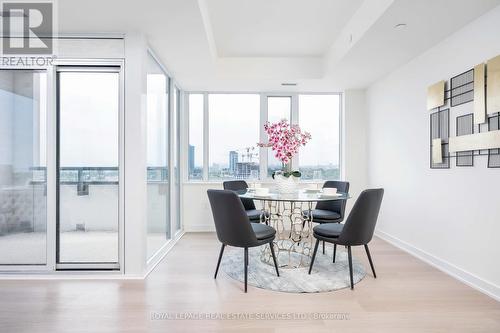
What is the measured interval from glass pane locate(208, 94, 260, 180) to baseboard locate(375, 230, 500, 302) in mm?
2602

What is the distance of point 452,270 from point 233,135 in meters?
3.72

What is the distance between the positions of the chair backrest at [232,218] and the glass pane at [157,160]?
3.55 feet

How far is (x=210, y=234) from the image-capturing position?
4867 mm

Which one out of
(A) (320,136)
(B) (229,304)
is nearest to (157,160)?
(B) (229,304)

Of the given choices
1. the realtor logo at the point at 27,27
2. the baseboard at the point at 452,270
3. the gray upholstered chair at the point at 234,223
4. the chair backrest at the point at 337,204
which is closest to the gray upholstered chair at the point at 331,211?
the chair backrest at the point at 337,204

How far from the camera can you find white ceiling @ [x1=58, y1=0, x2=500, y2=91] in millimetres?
2518

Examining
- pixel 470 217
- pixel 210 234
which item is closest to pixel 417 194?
pixel 470 217

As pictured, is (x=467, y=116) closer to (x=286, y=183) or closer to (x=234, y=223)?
(x=286, y=183)

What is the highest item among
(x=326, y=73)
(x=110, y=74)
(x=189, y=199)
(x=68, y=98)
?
(x=326, y=73)

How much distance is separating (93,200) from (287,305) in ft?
7.30

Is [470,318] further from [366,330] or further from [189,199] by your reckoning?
[189,199]

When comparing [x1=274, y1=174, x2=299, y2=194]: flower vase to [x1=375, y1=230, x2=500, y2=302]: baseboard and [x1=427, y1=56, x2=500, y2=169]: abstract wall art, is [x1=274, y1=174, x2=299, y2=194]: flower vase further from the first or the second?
[x1=375, y1=230, x2=500, y2=302]: baseboard

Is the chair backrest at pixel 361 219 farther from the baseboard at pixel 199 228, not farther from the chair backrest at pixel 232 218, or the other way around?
the baseboard at pixel 199 228

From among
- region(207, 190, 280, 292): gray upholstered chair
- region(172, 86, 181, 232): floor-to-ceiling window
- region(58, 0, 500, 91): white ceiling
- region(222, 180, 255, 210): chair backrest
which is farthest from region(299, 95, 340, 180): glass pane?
region(207, 190, 280, 292): gray upholstered chair
